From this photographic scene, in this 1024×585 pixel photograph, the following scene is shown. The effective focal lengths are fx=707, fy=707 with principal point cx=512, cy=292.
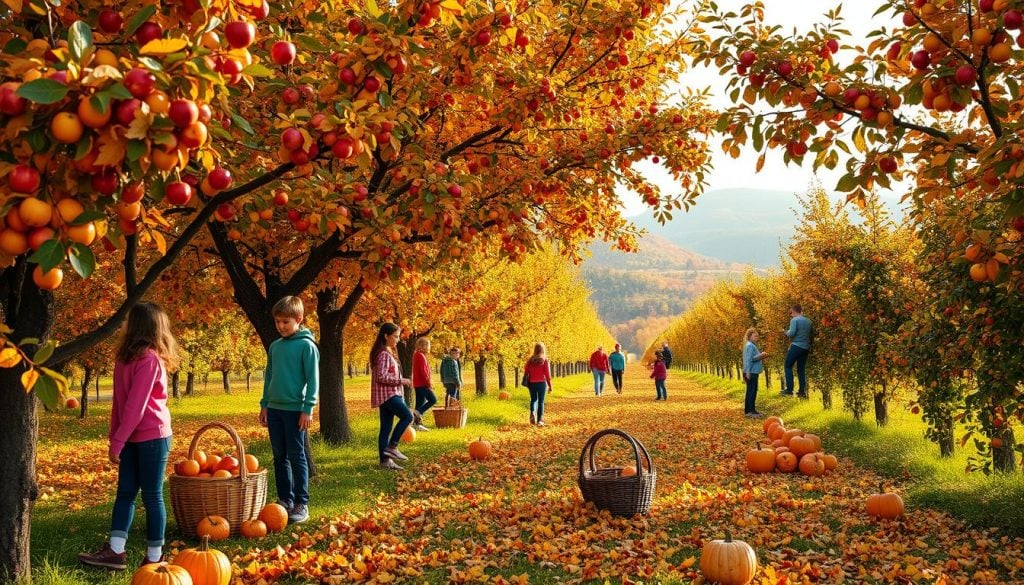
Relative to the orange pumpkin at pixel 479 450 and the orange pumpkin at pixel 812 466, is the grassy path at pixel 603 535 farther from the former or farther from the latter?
the orange pumpkin at pixel 479 450

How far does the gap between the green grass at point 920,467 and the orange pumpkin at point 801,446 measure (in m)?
0.84

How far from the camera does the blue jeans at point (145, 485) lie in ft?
16.1

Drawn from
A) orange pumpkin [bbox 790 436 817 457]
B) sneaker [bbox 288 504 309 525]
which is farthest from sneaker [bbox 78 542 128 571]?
orange pumpkin [bbox 790 436 817 457]

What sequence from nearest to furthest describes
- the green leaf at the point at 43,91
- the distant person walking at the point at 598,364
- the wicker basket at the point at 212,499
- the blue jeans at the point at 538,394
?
1. the green leaf at the point at 43,91
2. the wicker basket at the point at 212,499
3. the blue jeans at the point at 538,394
4. the distant person walking at the point at 598,364

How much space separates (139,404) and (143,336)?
492 mm

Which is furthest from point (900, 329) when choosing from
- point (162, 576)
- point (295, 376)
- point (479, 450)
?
point (162, 576)

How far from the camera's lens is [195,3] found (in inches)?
104

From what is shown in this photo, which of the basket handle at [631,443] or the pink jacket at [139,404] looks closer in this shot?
the pink jacket at [139,404]

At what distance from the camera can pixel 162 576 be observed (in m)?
4.05

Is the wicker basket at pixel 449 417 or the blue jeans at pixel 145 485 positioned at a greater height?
the blue jeans at pixel 145 485

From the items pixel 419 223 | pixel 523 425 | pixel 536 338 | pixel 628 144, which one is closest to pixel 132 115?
pixel 419 223

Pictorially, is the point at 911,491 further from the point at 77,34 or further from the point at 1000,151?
the point at 77,34

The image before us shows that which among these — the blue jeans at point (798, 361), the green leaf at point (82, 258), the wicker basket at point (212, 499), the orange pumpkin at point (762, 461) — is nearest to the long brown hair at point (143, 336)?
the wicker basket at point (212, 499)

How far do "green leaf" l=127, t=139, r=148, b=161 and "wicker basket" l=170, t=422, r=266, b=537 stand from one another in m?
3.98
